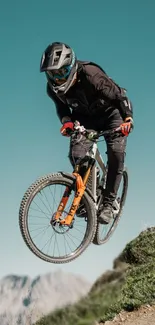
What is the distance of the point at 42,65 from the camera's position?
25.8 ft

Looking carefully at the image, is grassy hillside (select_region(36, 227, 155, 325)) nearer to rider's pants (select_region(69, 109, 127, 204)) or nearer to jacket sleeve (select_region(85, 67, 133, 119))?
rider's pants (select_region(69, 109, 127, 204))

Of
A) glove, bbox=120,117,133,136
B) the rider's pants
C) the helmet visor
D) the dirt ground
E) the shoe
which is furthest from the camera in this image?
the shoe

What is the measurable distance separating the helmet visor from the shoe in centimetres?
283

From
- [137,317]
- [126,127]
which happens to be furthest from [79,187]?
[137,317]

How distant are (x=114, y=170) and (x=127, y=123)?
4.93ft

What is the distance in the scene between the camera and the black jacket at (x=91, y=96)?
826 cm

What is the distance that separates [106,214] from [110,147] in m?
1.28

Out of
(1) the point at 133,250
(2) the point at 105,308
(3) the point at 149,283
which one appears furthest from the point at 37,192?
(1) the point at 133,250

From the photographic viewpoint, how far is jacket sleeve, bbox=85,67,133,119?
828 centimetres

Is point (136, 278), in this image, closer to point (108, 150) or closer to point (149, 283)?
point (149, 283)

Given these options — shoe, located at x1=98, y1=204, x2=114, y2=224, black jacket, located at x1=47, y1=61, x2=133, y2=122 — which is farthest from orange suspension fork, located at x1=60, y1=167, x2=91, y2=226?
black jacket, located at x1=47, y1=61, x2=133, y2=122

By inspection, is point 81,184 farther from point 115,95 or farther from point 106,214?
point 115,95

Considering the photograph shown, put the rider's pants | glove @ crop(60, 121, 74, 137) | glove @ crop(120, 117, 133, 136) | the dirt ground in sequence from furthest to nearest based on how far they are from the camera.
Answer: the rider's pants < glove @ crop(60, 121, 74, 137) < glove @ crop(120, 117, 133, 136) < the dirt ground

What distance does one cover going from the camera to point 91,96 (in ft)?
28.0
